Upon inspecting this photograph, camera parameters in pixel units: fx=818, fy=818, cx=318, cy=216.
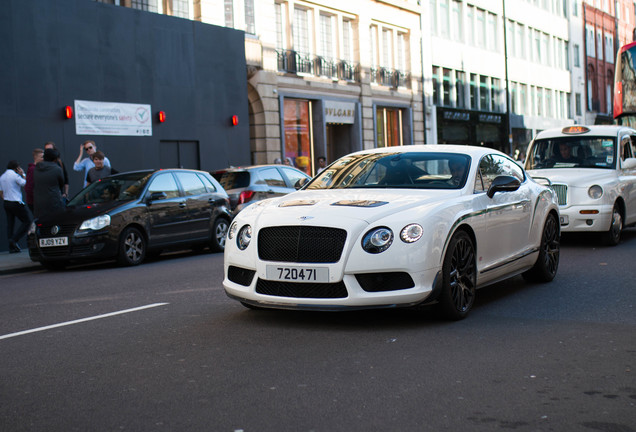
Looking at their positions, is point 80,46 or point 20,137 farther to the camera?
point 80,46

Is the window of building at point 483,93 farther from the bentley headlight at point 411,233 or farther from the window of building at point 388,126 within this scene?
the bentley headlight at point 411,233

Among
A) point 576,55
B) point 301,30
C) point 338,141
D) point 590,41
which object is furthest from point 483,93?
point 590,41

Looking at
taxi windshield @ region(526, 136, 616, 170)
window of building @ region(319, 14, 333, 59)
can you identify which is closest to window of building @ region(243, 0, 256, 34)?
window of building @ region(319, 14, 333, 59)

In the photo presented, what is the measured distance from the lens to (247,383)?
15.6 ft

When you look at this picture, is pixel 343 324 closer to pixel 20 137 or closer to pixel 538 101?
pixel 20 137

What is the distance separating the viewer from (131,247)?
12930 millimetres

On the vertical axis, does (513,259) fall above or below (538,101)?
below

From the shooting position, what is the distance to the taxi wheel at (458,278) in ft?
21.1

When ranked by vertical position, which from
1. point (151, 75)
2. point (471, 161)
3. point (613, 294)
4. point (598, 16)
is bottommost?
point (613, 294)

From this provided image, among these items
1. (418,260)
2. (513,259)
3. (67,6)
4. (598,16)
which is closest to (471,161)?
(513,259)

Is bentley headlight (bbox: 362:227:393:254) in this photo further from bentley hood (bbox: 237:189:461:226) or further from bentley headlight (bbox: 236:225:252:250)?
bentley headlight (bbox: 236:225:252:250)

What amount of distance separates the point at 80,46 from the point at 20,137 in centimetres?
299

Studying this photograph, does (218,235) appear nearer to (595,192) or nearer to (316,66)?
(595,192)

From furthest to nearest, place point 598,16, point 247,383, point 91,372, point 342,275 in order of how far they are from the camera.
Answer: point 598,16 < point 342,275 < point 91,372 < point 247,383
